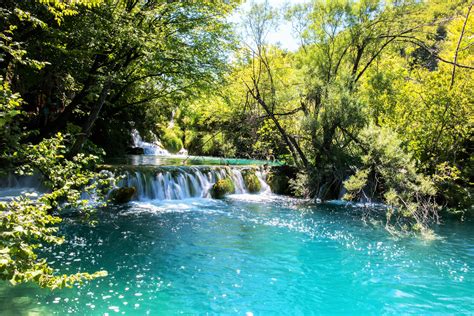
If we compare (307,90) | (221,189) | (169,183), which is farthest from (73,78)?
(307,90)

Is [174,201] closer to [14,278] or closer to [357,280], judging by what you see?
[357,280]

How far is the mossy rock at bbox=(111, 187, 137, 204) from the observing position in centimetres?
1384

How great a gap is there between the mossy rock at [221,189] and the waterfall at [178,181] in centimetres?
35

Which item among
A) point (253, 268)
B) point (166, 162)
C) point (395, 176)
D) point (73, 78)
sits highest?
point (73, 78)

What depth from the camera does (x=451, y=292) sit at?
6.57 meters

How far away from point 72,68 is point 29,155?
19.0 feet

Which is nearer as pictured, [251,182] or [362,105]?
[362,105]

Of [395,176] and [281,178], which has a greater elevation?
[395,176]

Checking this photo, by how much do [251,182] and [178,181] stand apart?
14.0 feet

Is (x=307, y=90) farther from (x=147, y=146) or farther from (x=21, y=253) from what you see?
(x=147, y=146)

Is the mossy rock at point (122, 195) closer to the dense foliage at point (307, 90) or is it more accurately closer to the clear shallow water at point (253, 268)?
the dense foliage at point (307, 90)

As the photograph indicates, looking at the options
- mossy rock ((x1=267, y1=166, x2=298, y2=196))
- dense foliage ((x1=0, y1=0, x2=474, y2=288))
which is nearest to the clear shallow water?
dense foliage ((x1=0, y1=0, x2=474, y2=288))

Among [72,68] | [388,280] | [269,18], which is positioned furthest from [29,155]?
[269,18]

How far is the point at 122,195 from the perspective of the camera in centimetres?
1390
